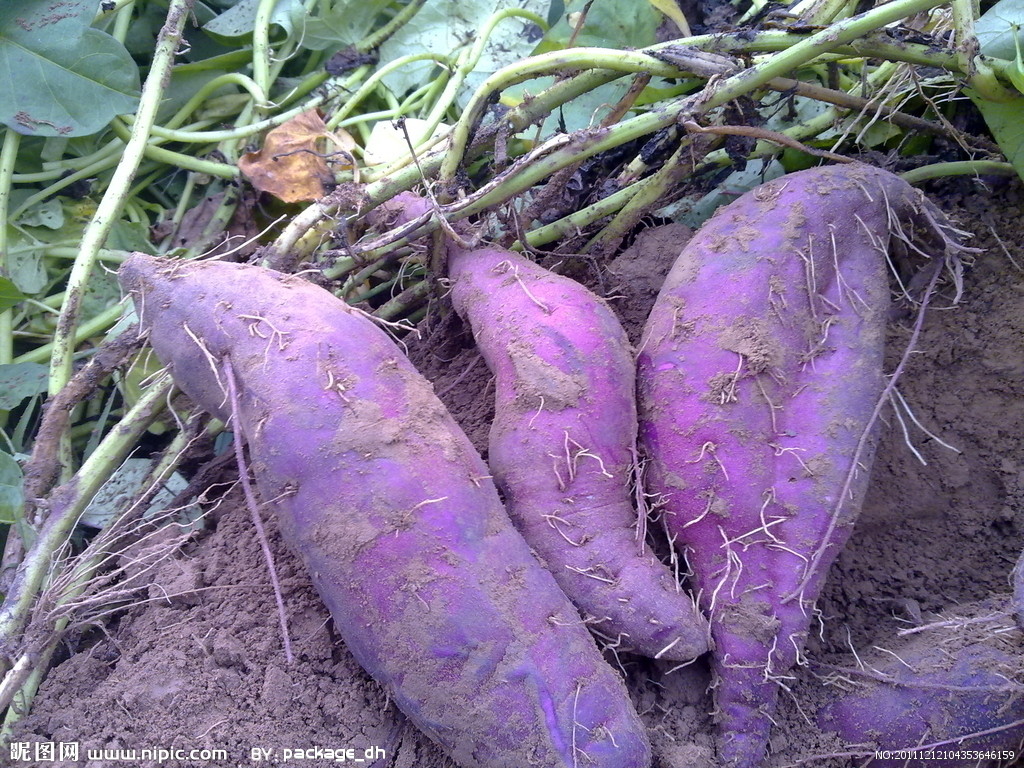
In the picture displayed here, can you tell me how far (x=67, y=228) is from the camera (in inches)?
59.0

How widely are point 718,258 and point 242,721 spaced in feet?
3.12

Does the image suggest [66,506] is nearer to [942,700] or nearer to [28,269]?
[28,269]

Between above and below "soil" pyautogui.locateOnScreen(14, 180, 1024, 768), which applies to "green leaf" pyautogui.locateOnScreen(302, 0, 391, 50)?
above

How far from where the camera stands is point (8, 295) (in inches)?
48.9

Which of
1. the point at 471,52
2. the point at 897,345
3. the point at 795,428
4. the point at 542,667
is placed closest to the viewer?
the point at 542,667

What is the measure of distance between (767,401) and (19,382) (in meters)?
1.30

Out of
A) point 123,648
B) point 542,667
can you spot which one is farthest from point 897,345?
point 123,648

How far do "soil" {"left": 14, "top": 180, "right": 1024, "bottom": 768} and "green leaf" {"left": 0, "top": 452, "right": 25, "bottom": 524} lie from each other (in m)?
0.23

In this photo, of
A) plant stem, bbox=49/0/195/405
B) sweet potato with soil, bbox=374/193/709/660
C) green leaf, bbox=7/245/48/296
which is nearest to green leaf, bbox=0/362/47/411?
plant stem, bbox=49/0/195/405

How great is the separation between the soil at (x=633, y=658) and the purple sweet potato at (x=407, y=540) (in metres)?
0.09

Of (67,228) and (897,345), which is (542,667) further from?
(67,228)

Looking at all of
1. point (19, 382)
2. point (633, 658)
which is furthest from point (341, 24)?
point (633, 658)

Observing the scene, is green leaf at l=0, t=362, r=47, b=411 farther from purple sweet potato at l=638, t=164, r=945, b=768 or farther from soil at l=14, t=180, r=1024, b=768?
purple sweet potato at l=638, t=164, r=945, b=768

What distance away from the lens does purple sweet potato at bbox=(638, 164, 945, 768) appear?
0.92 m
